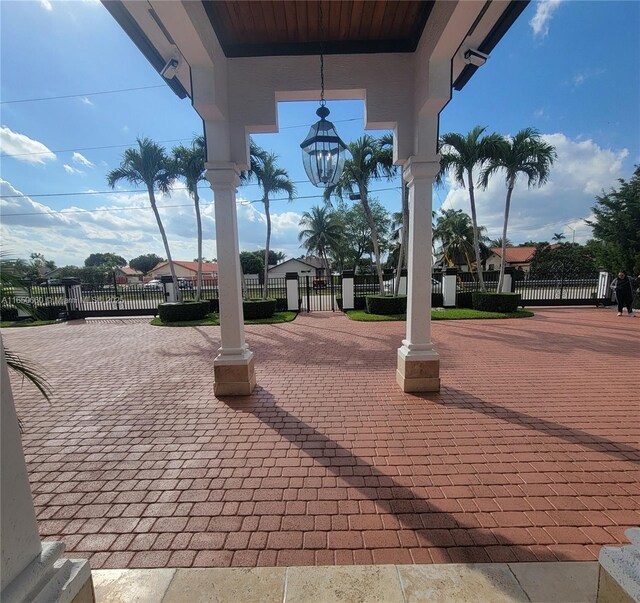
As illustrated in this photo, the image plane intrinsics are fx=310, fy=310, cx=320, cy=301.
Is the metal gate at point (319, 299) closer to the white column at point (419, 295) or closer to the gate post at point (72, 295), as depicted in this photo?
the white column at point (419, 295)

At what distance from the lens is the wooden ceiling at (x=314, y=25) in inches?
126

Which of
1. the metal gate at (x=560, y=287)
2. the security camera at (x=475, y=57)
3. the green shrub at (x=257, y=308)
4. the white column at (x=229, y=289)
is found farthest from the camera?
the metal gate at (x=560, y=287)

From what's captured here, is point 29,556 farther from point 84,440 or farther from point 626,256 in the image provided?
point 626,256

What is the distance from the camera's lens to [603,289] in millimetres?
13391

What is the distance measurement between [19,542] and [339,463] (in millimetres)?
2114

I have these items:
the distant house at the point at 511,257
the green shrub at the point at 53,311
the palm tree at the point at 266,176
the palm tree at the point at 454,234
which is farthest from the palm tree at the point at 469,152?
the distant house at the point at 511,257

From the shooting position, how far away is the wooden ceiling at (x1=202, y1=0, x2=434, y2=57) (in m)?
3.19

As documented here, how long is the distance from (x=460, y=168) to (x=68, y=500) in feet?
44.7

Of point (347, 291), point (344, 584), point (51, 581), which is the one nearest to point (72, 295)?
point (347, 291)

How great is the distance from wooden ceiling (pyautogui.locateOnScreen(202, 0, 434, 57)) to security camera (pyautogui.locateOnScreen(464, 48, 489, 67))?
1.95 feet

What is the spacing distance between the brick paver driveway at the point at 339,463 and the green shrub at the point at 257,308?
5.59 m

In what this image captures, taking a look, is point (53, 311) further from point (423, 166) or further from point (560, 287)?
point (560, 287)

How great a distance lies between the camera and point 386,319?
10.5 meters

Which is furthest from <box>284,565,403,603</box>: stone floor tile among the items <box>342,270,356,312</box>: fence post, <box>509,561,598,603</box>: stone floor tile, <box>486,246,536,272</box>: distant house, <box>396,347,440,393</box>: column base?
<box>486,246,536,272</box>: distant house
